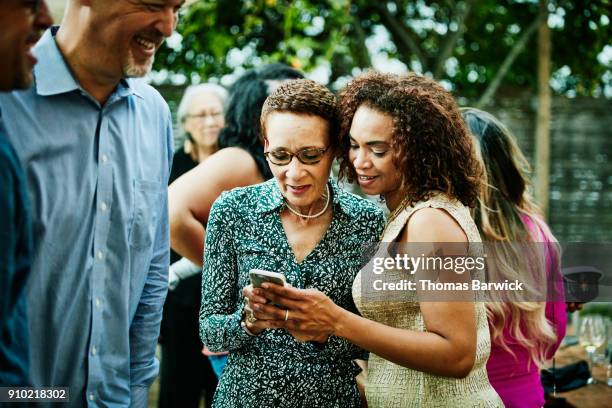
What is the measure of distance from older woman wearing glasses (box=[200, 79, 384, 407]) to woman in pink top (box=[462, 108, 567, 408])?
77cm

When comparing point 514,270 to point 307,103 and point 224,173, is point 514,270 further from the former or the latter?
point 224,173

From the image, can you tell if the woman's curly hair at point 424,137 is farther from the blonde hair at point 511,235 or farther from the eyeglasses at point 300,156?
the blonde hair at point 511,235

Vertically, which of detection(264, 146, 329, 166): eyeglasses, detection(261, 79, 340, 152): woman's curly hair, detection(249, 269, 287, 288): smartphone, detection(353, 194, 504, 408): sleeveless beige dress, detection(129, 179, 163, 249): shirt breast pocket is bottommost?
detection(353, 194, 504, 408): sleeveless beige dress

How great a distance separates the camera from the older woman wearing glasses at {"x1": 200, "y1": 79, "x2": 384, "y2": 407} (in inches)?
77.0

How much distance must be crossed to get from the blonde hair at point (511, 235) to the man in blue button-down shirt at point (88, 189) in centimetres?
133

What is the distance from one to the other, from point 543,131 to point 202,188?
488cm

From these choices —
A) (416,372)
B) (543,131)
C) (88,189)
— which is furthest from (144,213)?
(543,131)

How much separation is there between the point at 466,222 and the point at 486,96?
17.8 feet

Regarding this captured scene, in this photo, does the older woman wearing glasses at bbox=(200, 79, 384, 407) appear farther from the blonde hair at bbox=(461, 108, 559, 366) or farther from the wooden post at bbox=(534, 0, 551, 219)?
the wooden post at bbox=(534, 0, 551, 219)

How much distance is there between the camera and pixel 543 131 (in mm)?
6883

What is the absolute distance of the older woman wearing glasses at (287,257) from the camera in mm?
1956
